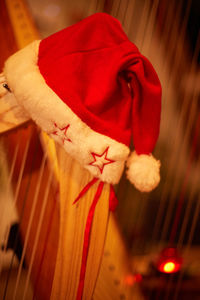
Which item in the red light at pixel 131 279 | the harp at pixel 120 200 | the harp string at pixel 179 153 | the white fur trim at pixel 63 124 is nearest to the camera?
the white fur trim at pixel 63 124

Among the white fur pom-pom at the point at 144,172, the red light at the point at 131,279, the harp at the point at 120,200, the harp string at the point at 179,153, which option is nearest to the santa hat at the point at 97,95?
the white fur pom-pom at the point at 144,172

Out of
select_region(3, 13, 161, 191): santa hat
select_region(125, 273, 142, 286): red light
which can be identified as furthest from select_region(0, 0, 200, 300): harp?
select_region(3, 13, 161, 191): santa hat

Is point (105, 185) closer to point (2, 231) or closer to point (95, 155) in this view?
point (95, 155)

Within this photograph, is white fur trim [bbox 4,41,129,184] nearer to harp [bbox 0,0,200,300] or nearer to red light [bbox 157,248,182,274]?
harp [bbox 0,0,200,300]

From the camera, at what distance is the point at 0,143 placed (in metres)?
0.78

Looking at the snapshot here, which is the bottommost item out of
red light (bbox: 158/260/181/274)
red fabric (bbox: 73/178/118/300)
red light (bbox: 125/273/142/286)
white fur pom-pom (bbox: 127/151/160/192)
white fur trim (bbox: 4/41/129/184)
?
red light (bbox: 125/273/142/286)

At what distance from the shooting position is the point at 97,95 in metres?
0.49

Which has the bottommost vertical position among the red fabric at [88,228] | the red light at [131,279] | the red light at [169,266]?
the red light at [131,279]

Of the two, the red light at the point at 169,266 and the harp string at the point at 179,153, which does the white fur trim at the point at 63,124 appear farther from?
the harp string at the point at 179,153

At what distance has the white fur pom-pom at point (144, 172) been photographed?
495 mm

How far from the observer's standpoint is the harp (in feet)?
1.96

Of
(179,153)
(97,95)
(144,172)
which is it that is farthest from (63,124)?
(179,153)

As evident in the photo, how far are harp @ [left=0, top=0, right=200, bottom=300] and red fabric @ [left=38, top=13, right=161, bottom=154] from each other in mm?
154

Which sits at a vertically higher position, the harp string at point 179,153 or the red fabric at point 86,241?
the harp string at point 179,153
